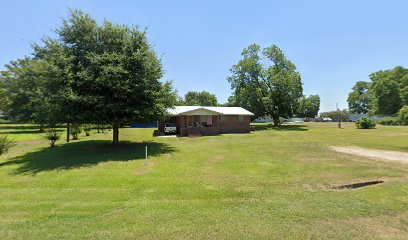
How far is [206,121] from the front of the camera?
106ft

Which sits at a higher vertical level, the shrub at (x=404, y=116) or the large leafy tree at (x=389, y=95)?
the large leafy tree at (x=389, y=95)

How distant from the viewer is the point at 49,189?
27.9 feet

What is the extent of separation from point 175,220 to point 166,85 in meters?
14.8

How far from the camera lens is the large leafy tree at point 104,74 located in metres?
15.8

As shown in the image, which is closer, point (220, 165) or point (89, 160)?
point (220, 165)

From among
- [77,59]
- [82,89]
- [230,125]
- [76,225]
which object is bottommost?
[76,225]

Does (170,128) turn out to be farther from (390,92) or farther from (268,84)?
(390,92)

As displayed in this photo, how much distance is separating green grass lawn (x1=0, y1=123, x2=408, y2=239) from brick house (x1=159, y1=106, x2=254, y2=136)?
1780 cm

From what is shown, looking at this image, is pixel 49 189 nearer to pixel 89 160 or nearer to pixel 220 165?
pixel 89 160

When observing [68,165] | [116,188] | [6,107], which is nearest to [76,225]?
[116,188]

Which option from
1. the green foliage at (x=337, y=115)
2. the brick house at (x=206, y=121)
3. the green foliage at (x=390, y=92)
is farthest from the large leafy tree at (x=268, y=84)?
the green foliage at (x=337, y=115)

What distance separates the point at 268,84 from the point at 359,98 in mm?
65192

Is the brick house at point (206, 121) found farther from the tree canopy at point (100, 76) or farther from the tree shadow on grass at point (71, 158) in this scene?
the tree shadow on grass at point (71, 158)

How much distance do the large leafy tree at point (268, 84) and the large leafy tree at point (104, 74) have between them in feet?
105
